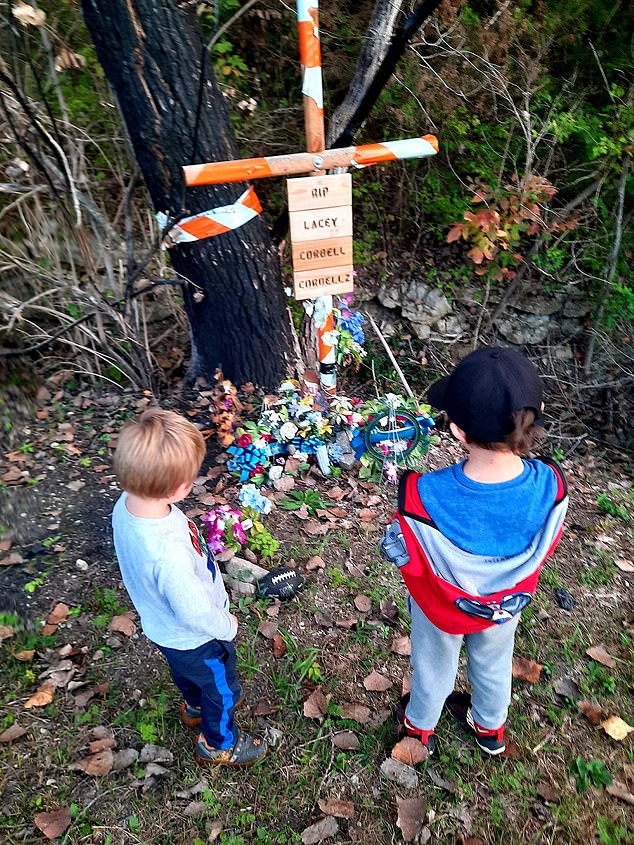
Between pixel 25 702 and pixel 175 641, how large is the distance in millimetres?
1060

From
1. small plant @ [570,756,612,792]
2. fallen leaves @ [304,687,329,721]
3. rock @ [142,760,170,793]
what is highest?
rock @ [142,760,170,793]

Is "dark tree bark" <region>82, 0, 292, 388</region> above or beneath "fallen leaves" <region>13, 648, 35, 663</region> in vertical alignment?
above

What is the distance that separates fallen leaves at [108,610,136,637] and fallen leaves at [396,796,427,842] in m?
1.35

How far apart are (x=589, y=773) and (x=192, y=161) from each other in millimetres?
3369

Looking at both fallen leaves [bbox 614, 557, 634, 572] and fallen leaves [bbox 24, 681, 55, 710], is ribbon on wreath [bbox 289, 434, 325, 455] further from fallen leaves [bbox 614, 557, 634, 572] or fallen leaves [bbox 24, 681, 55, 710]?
fallen leaves [bbox 614, 557, 634, 572]

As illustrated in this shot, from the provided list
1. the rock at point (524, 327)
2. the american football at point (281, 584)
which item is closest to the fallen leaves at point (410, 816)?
the american football at point (281, 584)

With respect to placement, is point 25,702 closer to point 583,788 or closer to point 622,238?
point 583,788

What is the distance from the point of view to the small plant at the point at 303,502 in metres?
3.27

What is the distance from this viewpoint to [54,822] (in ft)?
6.47

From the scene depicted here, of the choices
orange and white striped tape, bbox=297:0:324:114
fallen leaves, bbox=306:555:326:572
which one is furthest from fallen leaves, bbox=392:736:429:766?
orange and white striped tape, bbox=297:0:324:114

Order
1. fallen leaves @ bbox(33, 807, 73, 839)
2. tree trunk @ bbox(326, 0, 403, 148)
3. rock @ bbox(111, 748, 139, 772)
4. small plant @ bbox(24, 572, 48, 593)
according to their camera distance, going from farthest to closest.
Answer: tree trunk @ bbox(326, 0, 403, 148), small plant @ bbox(24, 572, 48, 593), rock @ bbox(111, 748, 139, 772), fallen leaves @ bbox(33, 807, 73, 839)

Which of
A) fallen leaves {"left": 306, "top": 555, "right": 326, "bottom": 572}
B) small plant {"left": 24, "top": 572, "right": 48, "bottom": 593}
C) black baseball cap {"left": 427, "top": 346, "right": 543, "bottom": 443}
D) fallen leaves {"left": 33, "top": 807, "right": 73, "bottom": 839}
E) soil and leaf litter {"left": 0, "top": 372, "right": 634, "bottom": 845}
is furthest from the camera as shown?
fallen leaves {"left": 306, "top": 555, "right": 326, "bottom": 572}

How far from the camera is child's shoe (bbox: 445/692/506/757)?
221 centimetres

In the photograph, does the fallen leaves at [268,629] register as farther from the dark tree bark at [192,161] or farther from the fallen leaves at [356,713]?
the dark tree bark at [192,161]
